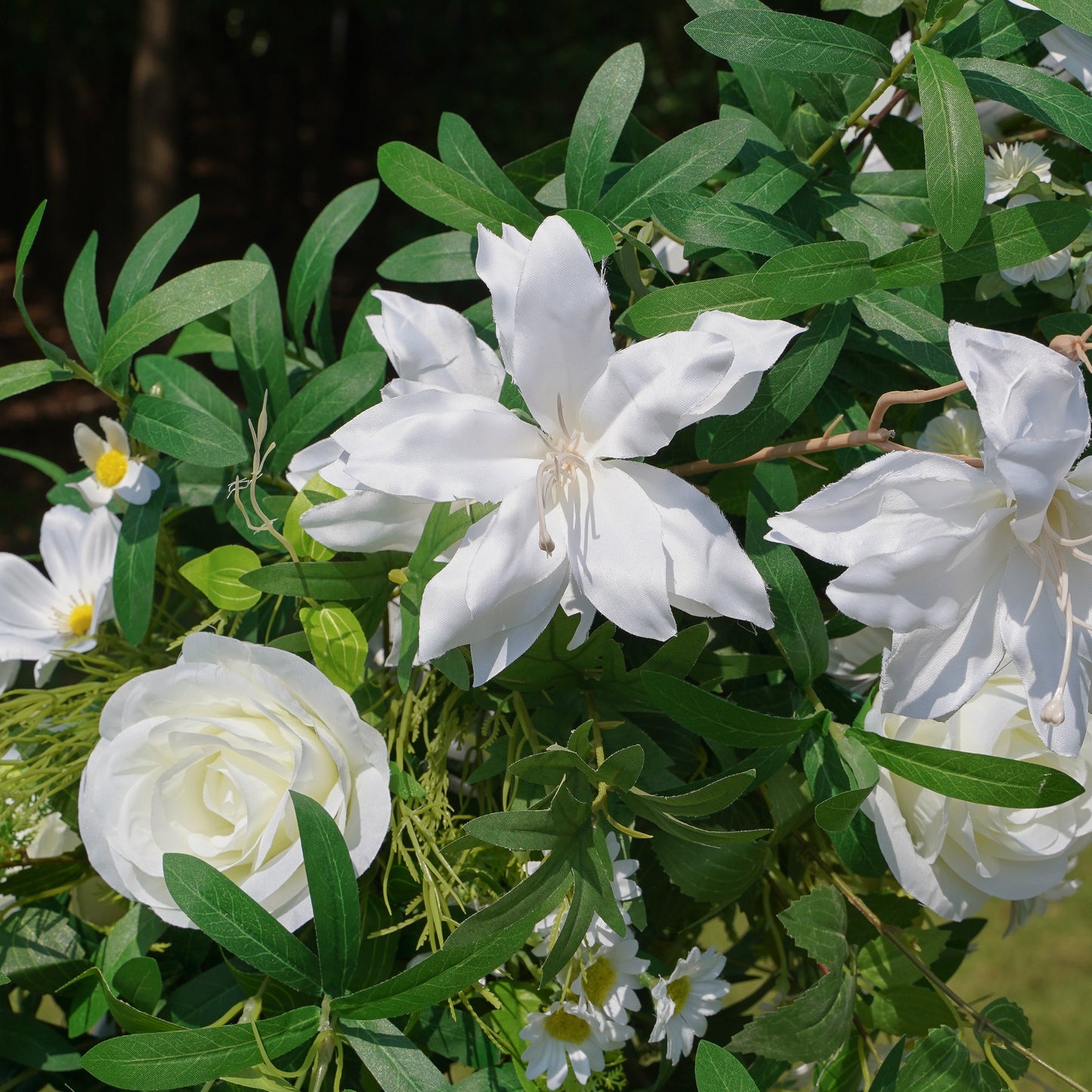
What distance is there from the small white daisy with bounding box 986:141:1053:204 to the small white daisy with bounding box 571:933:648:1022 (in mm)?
406

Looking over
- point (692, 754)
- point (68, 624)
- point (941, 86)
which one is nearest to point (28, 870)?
point (68, 624)

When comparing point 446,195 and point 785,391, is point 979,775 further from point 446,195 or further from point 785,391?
point 446,195

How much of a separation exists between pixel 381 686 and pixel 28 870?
22cm

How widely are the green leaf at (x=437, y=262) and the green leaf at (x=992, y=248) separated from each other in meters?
0.23

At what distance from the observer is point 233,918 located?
1.47ft

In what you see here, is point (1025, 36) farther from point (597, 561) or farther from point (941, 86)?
point (597, 561)

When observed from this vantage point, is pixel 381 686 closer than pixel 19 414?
Yes

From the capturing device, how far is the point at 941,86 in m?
0.46

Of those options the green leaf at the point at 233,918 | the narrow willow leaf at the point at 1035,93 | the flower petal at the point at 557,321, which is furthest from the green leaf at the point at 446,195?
the green leaf at the point at 233,918

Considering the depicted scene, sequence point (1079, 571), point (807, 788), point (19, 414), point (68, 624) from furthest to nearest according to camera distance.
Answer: point (19, 414) < point (68, 624) < point (807, 788) < point (1079, 571)

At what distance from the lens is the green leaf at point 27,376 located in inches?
21.5

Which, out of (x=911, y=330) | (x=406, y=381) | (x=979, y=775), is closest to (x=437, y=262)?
(x=406, y=381)

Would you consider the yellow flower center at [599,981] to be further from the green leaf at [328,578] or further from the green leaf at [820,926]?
the green leaf at [328,578]

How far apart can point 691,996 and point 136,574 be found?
1.17 feet
